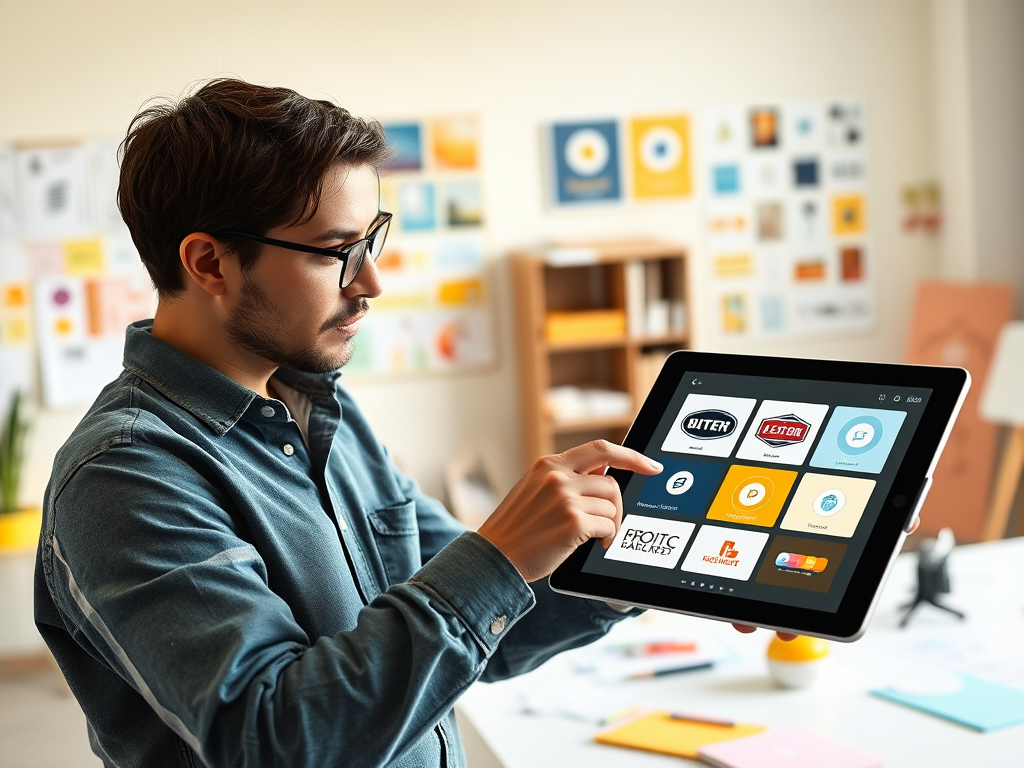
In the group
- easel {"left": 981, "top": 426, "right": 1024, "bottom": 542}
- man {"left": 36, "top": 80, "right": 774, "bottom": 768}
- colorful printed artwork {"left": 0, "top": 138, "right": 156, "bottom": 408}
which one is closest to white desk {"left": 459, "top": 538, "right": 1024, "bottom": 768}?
man {"left": 36, "top": 80, "right": 774, "bottom": 768}

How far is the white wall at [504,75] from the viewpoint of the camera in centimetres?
447

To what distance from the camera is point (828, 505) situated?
125cm

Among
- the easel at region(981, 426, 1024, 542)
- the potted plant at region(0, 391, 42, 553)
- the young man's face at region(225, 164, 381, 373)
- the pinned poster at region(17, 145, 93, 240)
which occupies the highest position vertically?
the pinned poster at region(17, 145, 93, 240)

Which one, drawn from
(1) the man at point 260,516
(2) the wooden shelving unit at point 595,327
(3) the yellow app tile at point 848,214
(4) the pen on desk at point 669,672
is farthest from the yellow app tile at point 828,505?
(3) the yellow app tile at point 848,214

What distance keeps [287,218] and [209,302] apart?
150 millimetres

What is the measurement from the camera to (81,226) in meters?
4.57

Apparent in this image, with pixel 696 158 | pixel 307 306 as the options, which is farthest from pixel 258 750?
pixel 696 158

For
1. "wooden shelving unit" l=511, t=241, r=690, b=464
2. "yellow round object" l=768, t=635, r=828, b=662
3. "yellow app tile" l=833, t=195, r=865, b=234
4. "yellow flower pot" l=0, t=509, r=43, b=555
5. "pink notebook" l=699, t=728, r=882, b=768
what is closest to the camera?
"pink notebook" l=699, t=728, r=882, b=768

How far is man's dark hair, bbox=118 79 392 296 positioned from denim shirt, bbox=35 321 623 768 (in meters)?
0.15

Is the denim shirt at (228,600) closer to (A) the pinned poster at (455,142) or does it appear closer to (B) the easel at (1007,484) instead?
(A) the pinned poster at (455,142)

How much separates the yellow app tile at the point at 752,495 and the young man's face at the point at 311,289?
19.5 inches

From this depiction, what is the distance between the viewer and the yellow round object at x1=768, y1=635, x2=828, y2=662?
189cm

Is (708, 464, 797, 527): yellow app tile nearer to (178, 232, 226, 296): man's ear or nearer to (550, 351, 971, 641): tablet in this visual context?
(550, 351, 971, 641): tablet

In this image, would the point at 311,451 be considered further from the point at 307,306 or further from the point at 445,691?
the point at 445,691
